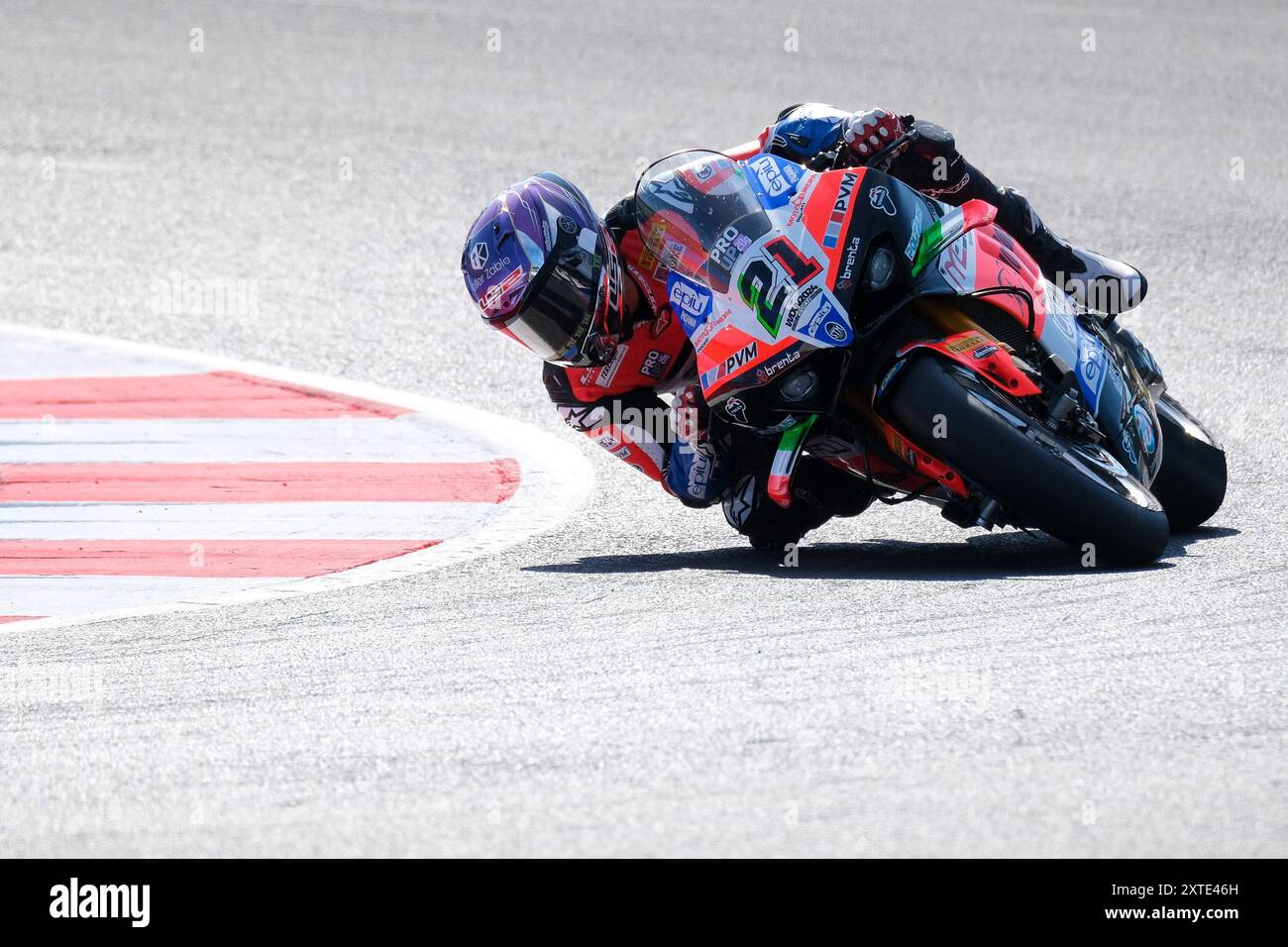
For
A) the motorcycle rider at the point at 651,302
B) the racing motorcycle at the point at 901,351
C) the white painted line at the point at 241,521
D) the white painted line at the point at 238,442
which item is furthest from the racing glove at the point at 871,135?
the white painted line at the point at 238,442

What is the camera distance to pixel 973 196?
19.9 feet

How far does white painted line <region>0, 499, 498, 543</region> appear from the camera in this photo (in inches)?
248

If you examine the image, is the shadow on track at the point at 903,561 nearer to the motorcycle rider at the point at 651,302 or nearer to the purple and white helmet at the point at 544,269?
the motorcycle rider at the point at 651,302

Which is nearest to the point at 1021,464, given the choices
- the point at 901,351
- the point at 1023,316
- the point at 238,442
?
Answer: the point at 901,351

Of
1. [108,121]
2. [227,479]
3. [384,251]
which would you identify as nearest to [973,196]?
[227,479]

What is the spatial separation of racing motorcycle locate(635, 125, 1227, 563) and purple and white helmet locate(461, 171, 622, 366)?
8.0 inches

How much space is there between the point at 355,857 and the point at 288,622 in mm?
1864

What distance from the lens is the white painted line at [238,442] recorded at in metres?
7.24

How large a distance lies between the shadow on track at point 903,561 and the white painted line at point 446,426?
0.44 m

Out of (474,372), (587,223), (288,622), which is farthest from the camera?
(474,372)

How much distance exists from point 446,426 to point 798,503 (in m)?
2.28

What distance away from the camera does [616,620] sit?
5.02m
